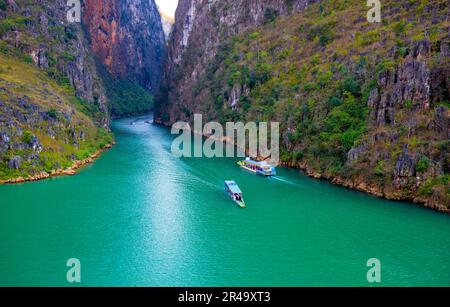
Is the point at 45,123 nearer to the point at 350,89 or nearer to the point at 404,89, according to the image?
the point at 350,89

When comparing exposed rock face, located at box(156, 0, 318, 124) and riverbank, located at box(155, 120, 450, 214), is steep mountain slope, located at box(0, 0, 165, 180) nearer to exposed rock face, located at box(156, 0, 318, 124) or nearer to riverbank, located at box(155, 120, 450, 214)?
exposed rock face, located at box(156, 0, 318, 124)

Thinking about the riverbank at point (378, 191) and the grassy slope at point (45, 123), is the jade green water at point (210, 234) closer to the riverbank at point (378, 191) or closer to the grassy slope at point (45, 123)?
the riverbank at point (378, 191)

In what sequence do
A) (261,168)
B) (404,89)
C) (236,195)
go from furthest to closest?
1. (261,168)
2. (404,89)
3. (236,195)

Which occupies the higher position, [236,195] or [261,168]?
[261,168]

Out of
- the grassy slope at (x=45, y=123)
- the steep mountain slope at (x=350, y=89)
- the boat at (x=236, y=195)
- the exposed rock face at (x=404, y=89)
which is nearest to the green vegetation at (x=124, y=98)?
the steep mountain slope at (x=350, y=89)

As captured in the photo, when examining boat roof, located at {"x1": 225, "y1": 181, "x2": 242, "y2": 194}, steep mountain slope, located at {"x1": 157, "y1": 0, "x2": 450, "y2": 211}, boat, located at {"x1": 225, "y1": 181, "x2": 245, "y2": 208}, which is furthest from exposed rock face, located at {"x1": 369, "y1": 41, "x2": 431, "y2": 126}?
boat, located at {"x1": 225, "y1": 181, "x2": 245, "y2": 208}

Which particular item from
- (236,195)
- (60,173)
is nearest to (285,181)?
(236,195)
